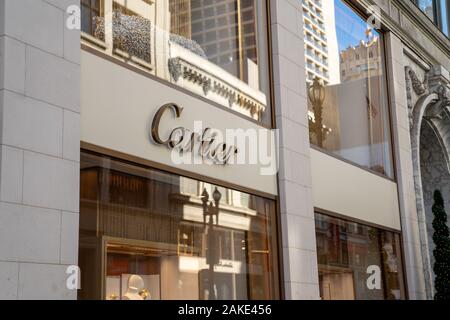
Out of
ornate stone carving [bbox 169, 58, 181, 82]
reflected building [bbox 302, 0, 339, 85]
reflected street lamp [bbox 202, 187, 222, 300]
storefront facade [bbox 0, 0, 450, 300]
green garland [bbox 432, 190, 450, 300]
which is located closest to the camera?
storefront facade [bbox 0, 0, 450, 300]

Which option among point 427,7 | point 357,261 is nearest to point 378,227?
point 357,261

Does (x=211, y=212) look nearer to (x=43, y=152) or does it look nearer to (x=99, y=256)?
(x=99, y=256)

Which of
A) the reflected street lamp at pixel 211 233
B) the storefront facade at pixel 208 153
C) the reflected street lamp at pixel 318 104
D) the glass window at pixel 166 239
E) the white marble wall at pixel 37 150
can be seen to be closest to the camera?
the white marble wall at pixel 37 150

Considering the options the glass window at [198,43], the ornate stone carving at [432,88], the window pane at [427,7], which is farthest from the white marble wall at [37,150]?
the window pane at [427,7]

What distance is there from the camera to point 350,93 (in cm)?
1430

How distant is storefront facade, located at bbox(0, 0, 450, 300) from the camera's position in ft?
22.9

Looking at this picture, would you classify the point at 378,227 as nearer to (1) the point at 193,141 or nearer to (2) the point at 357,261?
(2) the point at 357,261

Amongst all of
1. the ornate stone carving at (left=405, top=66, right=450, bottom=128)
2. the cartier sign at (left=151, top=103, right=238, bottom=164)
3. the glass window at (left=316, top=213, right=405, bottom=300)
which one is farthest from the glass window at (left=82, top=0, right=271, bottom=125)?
the ornate stone carving at (left=405, top=66, right=450, bottom=128)

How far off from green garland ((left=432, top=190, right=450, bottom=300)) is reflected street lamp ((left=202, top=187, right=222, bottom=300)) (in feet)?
24.2

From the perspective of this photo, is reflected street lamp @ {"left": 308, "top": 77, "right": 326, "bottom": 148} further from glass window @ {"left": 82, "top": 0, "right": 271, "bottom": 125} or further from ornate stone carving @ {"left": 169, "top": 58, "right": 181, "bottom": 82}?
ornate stone carving @ {"left": 169, "top": 58, "right": 181, "bottom": 82}

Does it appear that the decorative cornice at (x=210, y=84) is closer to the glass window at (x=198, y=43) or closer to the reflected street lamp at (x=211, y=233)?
the glass window at (x=198, y=43)

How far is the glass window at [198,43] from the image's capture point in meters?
8.87

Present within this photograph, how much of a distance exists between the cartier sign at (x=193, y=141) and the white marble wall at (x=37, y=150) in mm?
1590

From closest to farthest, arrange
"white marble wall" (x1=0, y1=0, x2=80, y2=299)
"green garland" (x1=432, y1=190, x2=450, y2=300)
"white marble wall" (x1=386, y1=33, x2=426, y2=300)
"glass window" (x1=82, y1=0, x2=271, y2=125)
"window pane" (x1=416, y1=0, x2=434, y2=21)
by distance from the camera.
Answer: "white marble wall" (x1=0, y1=0, x2=80, y2=299)
"glass window" (x1=82, y1=0, x2=271, y2=125)
"white marble wall" (x1=386, y1=33, x2=426, y2=300)
"green garland" (x1=432, y1=190, x2=450, y2=300)
"window pane" (x1=416, y1=0, x2=434, y2=21)
